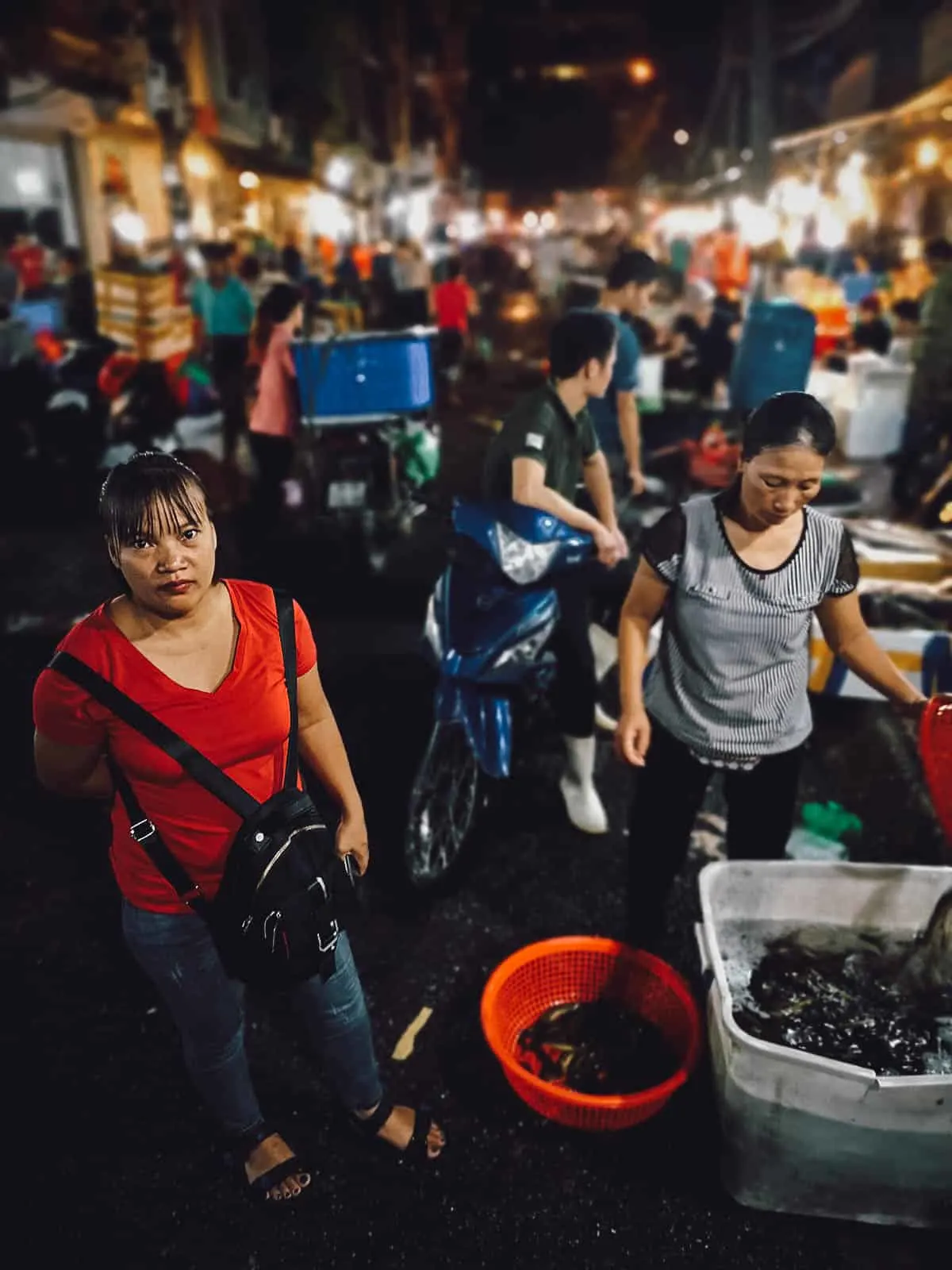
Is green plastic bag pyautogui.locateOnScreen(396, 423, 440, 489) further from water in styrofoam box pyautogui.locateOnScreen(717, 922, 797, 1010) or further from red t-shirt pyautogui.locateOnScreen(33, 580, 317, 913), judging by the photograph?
red t-shirt pyautogui.locateOnScreen(33, 580, 317, 913)

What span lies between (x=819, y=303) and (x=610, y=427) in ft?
30.1

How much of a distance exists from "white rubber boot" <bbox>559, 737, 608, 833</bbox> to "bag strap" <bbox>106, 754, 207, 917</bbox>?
2.37 meters

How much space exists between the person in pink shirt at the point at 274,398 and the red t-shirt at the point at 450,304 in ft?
25.0

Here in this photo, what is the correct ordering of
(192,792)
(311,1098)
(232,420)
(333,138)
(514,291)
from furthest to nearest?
(333,138) → (514,291) → (232,420) → (311,1098) → (192,792)

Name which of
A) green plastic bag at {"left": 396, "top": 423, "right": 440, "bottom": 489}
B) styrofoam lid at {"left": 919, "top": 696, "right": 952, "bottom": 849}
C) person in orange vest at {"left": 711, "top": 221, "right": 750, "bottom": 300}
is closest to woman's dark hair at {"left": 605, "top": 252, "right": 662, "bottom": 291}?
green plastic bag at {"left": 396, "top": 423, "right": 440, "bottom": 489}

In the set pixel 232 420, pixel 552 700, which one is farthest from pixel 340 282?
pixel 552 700

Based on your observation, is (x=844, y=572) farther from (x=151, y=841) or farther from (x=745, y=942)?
(x=151, y=841)

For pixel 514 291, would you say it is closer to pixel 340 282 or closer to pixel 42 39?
pixel 340 282

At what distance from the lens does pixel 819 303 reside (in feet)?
42.8

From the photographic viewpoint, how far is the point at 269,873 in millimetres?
2018

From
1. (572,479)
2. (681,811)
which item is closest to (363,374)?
(572,479)

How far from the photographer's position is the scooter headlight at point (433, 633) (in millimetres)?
3643

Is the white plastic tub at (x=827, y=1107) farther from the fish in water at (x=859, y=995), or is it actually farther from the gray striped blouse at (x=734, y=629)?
the gray striped blouse at (x=734, y=629)

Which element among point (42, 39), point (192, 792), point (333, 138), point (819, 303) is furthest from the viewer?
point (333, 138)
